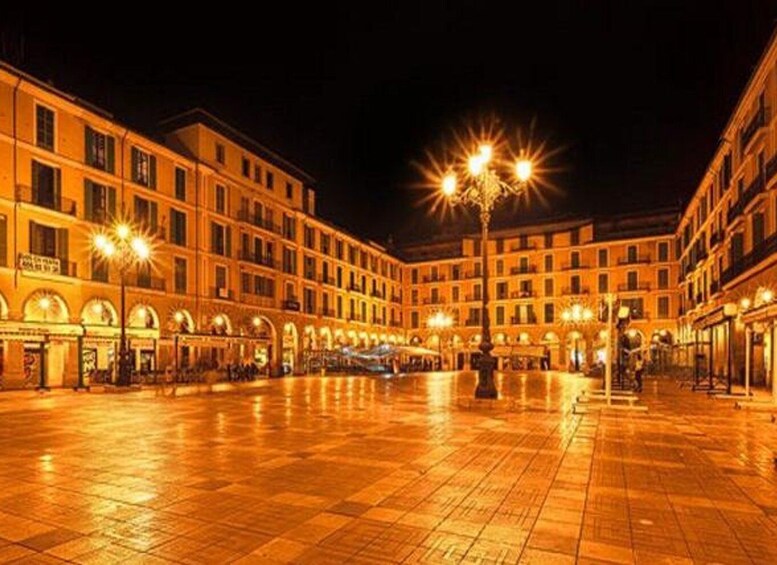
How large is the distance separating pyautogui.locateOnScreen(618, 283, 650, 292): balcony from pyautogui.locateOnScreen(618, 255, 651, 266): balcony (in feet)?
7.51

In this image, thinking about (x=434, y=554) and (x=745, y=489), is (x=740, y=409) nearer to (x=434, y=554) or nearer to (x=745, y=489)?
(x=745, y=489)

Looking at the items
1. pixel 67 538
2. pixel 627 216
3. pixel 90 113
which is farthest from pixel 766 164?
pixel 627 216

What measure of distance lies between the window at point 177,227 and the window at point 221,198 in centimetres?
338

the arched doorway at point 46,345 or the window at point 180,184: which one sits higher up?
the window at point 180,184

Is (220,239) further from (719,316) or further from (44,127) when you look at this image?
(719,316)

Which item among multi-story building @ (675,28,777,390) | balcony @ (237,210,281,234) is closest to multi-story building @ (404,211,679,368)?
multi-story building @ (675,28,777,390)

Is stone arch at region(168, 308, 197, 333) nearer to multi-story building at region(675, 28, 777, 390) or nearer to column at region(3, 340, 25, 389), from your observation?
column at region(3, 340, 25, 389)

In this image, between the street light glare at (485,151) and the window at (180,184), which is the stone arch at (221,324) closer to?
the window at (180,184)

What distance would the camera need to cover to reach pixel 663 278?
56094mm

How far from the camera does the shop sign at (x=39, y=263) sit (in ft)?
80.6

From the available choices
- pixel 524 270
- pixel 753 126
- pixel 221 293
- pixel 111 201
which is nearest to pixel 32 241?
pixel 111 201

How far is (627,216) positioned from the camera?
60219 mm

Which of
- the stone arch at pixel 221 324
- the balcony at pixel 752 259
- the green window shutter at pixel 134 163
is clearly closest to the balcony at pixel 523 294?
the balcony at pixel 752 259

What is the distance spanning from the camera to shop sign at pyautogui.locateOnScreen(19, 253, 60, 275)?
80.6 feet
